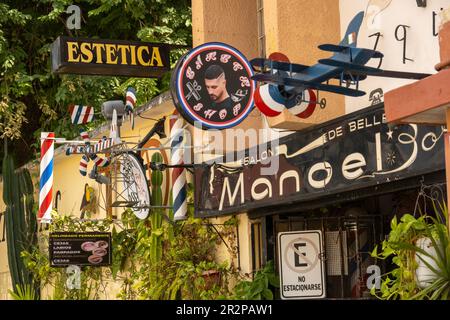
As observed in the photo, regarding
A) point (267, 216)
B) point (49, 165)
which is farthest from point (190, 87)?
point (49, 165)

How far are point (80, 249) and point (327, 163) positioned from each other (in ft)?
18.7

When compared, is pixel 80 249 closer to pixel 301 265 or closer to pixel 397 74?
pixel 301 265

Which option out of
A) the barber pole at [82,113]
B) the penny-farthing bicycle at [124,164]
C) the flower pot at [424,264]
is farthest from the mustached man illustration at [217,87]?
the barber pole at [82,113]

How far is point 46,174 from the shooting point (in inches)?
606

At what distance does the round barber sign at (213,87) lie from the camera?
11.1 metres

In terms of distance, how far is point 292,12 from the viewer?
451 inches

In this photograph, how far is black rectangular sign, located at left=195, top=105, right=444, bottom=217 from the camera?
9477 mm

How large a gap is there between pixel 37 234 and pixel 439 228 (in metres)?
12.2

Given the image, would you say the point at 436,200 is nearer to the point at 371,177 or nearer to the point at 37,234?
the point at 371,177

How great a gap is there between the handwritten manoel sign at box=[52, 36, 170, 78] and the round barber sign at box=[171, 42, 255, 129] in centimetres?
295

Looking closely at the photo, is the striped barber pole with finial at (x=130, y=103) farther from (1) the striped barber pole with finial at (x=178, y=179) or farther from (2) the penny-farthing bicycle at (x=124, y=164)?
(1) the striped barber pole with finial at (x=178, y=179)

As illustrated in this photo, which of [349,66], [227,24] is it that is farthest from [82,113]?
[349,66]

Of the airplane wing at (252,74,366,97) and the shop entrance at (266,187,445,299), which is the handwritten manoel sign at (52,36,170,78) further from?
the airplane wing at (252,74,366,97)

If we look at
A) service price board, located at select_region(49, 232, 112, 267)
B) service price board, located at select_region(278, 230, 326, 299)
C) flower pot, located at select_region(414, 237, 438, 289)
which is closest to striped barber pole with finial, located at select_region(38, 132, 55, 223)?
service price board, located at select_region(49, 232, 112, 267)
